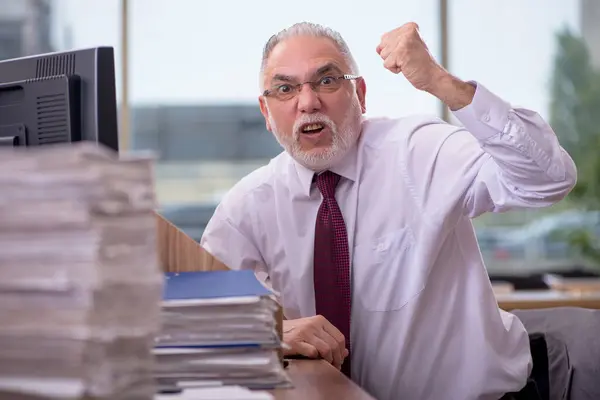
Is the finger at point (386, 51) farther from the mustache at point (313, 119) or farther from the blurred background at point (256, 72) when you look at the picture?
the blurred background at point (256, 72)

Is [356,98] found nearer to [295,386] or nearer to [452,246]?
[452,246]

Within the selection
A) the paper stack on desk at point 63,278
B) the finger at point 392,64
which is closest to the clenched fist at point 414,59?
Answer: the finger at point 392,64

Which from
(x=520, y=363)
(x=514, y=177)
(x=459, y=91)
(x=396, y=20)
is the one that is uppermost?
(x=396, y=20)

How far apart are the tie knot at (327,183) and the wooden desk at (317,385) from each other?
0.60 m

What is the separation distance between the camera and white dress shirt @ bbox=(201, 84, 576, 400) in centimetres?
196

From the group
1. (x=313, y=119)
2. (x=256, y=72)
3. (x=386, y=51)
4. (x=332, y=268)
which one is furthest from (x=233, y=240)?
(x=256, y=72)

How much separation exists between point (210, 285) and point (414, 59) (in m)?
0.82

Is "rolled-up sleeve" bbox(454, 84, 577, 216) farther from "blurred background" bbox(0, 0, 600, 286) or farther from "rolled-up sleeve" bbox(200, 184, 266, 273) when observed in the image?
"blurred background" bbox(0, 0, 600, 286)

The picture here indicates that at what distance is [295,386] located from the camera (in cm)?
124

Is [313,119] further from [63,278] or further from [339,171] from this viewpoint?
[63,278]

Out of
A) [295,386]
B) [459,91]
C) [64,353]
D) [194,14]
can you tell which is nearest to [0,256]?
[64,353]

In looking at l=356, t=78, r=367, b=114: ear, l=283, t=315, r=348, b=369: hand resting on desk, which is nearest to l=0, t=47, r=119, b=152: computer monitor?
l=283, t=315, r=348, b=369: hand resting on desk

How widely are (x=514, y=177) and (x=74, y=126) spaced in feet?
3.11

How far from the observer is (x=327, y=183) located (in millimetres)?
2055
